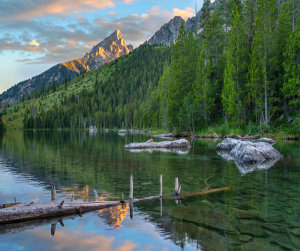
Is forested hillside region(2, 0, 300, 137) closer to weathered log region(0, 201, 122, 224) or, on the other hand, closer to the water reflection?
the water reflection

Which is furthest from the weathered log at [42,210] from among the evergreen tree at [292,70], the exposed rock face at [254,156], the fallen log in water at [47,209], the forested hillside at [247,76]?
the evergreen tree at [292,70]

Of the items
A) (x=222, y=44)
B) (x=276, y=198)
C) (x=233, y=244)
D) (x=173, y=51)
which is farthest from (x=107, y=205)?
(x=222, y=44)

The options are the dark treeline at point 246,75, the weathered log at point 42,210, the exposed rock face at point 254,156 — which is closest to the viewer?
the weathered log at point 42,210

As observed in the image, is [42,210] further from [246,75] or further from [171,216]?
[246,75]

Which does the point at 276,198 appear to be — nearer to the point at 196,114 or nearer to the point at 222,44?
the point at 196,114

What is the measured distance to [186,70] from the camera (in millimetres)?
72125

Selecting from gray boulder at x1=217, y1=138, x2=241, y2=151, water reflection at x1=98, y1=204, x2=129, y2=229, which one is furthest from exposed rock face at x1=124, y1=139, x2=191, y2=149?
water reflection at x1=98, y1=204, x2=129, y2=229

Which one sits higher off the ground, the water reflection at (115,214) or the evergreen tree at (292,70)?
the evergreen tree at (292,70)

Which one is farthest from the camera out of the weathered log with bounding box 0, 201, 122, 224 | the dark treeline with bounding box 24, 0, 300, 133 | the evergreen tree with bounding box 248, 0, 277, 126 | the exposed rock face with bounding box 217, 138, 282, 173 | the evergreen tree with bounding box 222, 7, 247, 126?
the evergreen tree with bounding box 222, 7, 247, 126

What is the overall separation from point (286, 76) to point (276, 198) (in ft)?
141

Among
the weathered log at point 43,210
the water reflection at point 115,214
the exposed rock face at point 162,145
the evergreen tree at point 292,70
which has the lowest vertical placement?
the water reflection at point 115,214

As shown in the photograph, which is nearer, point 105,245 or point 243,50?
point 105,245

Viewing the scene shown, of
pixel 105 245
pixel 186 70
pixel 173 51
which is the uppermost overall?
pixel 173 51

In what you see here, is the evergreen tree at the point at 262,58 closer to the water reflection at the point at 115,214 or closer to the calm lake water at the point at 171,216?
the calm lake water at the point at 171,216
